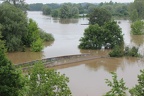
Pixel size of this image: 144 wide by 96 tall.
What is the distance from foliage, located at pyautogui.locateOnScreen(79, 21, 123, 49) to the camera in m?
27.1

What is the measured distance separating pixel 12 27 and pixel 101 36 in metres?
9.14

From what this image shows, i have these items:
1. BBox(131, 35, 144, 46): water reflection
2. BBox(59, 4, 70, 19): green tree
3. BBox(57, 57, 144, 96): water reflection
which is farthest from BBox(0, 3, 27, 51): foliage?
BBox(59, 4, 70, 19): green tree

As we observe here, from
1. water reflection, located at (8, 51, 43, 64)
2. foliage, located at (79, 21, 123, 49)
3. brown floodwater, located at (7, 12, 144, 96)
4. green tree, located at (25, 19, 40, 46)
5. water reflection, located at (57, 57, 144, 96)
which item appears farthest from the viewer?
green tree, located at (25, 19, 40, 46)

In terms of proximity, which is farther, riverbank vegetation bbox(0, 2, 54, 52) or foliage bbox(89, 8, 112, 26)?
foliage bbox(89, 8, 112, 26)

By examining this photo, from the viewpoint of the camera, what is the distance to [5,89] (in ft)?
26.7

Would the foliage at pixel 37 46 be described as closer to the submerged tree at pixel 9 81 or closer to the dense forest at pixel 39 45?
the dense forest at pixel 39 45

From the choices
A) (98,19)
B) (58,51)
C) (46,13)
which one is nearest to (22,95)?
(58,51)

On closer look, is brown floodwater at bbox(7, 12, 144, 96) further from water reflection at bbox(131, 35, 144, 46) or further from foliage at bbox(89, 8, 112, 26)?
foliage at bbox(89, 8, 112, 26)

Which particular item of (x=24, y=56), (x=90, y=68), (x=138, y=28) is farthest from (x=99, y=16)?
(x=90, y=68)

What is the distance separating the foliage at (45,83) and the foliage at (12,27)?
16252mm

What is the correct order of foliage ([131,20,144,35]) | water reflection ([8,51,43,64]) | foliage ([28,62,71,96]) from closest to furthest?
foliage ([28,62,71,96]) < water reflection ([8,51,43,64]) < foliage ([131,20,144,35])

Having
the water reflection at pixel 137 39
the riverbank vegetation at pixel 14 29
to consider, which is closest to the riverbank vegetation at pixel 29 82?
the riverbank vegetation at pixel 14 29

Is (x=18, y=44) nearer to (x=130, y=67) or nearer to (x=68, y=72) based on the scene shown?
(x=68, y=72)

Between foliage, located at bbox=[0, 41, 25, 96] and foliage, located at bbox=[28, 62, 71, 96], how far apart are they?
64 centimetres
